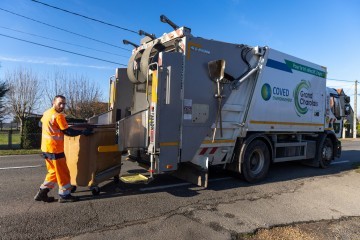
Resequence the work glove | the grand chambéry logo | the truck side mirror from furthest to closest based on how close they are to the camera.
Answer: the grand chambéry logo → the truck side mirror → the work glove

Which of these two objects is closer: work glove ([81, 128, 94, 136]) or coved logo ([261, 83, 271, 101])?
work glove ([81, 128, 94, 136])

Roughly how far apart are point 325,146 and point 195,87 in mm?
6073

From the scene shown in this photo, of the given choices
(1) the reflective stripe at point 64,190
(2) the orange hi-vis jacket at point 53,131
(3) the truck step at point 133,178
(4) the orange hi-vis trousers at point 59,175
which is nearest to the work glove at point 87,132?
(2) the orange hi-vis jacket at point 53,131

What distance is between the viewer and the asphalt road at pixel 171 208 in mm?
3926

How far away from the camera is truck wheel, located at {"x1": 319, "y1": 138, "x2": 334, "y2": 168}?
9.23m

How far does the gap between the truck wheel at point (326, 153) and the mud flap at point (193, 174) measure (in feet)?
16.8

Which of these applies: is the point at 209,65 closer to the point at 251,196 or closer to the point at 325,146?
the point at 251,196

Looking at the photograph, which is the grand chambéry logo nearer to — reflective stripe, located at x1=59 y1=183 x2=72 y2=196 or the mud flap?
the mud flap

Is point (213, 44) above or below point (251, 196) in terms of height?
above

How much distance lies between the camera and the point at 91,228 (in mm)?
3945

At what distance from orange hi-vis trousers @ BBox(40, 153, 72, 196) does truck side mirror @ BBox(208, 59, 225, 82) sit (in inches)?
123

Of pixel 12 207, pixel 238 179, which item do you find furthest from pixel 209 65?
pixel 12 207

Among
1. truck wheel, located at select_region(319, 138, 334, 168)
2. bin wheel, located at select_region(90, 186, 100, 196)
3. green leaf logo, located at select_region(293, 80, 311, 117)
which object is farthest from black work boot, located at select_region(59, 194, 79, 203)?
truck wheel, located at select_region(319, 138, 334, 168)

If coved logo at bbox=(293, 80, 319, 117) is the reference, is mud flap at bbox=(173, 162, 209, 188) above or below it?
below
